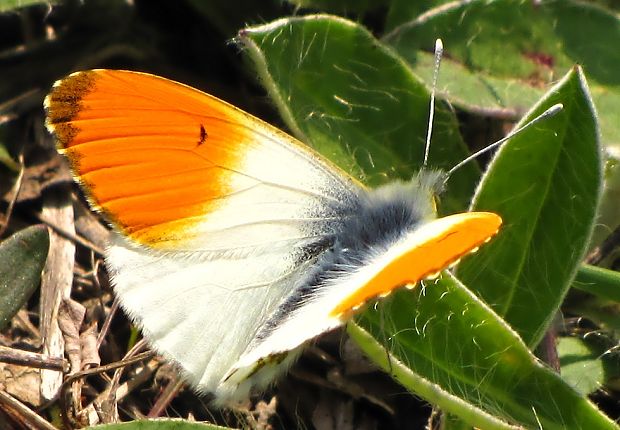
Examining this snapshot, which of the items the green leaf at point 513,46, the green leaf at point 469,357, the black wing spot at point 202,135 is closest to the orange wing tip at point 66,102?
the black wing spot at point 202,135

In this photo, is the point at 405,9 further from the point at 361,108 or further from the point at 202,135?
the point at 202,135

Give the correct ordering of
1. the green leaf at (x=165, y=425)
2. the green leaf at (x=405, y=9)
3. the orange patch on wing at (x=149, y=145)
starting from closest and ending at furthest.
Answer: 1. the green leaf at (x=165, y=425)
2. the orange patch on wing at (x=149, y=145)
3. the green leaf at (x=405, y=9)

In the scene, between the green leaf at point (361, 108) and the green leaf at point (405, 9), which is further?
the green leaf at point (405, 9)

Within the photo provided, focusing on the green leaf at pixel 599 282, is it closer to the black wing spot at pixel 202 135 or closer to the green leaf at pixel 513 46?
the green leaf at pixel 513 46

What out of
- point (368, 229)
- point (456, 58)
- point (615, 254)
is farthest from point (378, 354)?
point (456, 58)

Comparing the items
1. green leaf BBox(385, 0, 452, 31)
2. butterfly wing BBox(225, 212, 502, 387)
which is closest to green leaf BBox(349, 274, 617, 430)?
butterfly wing BBox(225, 212, 502, 387)

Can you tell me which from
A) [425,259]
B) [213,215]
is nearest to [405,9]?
[213,215]

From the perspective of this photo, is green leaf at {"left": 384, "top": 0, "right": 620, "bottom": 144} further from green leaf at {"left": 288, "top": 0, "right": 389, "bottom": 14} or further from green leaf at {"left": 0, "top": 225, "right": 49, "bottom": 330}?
green leaf at {"left": 0, "top": 225, "right": 49, "bottom": 330}
